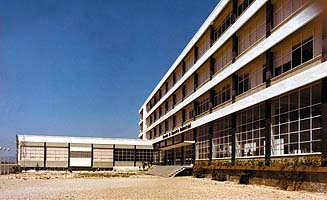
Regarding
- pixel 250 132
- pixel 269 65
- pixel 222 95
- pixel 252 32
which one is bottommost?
pixel 250 132

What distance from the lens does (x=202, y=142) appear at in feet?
157

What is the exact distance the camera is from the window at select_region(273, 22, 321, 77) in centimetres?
2491

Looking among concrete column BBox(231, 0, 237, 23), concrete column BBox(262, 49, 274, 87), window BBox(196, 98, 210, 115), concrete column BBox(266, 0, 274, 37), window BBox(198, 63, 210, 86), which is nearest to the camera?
concrete column BBox(262, 49, 274, 87)

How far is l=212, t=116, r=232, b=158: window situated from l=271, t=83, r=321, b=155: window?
9.91 meters

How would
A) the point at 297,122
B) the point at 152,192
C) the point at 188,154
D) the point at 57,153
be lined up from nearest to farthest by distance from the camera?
the point at 152,192, the point at 297,122, the point at 188,154, the point at 57,153

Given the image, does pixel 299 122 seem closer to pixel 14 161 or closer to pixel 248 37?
pixel 248 37

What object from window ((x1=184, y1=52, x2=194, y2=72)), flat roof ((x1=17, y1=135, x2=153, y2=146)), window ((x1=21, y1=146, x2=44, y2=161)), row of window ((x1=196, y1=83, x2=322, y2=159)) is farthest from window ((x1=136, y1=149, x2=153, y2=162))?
row of window ((x1=196, y1=83, x2=322, y2=159))

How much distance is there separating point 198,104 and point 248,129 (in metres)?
17.9

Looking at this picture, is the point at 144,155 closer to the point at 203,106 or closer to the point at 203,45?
the point at 203,106

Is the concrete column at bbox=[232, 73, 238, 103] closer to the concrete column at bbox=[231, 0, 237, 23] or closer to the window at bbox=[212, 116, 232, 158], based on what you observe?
the window at bbox=[212, 116, 232, 158]

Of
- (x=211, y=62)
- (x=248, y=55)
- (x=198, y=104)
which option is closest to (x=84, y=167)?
(x=198, y=104)

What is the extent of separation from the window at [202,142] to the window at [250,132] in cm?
957

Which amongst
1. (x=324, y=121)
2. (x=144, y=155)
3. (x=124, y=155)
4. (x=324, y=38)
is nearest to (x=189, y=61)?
(x=124, y=155)

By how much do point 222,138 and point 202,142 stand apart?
23.2 ft
